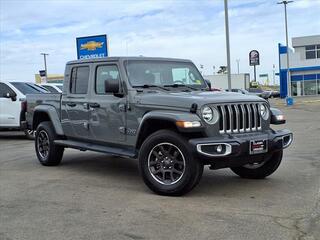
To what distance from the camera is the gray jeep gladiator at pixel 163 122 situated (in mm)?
6613

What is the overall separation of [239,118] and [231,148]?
62 cm

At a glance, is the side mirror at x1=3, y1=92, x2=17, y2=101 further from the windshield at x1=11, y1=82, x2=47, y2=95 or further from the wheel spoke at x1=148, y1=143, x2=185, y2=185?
the wheel spoke at x1=148, y1=143, x2=185, y2=185

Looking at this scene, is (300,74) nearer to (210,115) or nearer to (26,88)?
(26,88)

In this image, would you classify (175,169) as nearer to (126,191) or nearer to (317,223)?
(126,191)

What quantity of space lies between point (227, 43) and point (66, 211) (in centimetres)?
1555

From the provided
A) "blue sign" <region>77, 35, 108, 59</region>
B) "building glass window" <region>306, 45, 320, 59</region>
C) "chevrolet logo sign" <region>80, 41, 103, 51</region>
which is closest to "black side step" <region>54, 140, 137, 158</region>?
"blue sign" <region>77, 35, 108, 59</region>

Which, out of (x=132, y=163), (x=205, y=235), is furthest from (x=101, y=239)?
(x=132, y=163)

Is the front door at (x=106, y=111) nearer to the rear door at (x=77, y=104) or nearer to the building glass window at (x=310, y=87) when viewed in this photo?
the rear door at (x=77, y=104)

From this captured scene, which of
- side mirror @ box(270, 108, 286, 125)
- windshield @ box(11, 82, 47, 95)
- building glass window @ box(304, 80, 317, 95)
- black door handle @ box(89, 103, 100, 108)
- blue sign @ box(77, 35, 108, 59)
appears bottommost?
building glass window @ box(304, 80, 317, 95)

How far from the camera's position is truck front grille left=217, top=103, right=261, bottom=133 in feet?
22.3

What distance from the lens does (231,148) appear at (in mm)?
6484

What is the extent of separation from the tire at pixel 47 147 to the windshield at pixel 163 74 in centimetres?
250

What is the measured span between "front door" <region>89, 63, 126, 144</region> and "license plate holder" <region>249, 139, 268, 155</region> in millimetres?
2027

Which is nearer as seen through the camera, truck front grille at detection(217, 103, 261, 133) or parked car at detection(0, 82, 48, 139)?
truck front grille at detection(217, 103, 261, 133)
